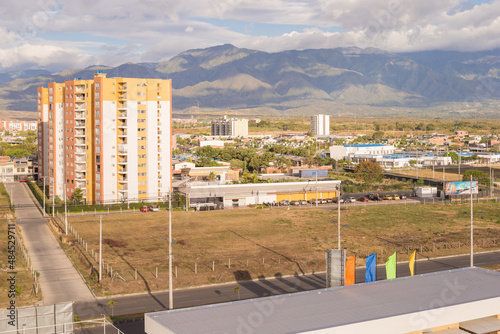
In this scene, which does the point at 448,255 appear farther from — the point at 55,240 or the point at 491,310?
the point at 55,240

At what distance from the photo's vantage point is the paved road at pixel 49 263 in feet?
88.8

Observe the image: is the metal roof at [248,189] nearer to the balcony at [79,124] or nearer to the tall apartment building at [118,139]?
the tall apartment building at [118,139]

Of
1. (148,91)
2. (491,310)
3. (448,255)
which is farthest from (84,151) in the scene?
(491,310)

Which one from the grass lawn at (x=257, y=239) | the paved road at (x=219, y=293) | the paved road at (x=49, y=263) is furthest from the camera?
the grass lawn at (x=257, y=239)

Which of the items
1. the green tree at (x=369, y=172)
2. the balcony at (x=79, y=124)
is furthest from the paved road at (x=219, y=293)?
the green tree at (x=369, y=172)

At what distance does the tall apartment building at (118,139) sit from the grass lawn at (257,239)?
8124mm

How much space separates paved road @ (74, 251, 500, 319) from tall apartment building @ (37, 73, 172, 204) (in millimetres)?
29628

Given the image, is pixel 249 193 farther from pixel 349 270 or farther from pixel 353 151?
pixel 353 151

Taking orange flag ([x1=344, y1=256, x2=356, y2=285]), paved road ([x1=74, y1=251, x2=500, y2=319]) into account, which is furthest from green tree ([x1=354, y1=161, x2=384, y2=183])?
orange flag ([x1=344, y1=256, x2=356, y2=285])

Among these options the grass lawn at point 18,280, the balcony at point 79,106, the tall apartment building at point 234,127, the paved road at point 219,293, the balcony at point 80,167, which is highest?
the tall apartment building at point 234,127

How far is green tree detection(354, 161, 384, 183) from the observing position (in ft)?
249

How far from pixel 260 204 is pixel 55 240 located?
81.9 ft

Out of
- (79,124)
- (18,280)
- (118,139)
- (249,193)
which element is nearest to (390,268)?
(18,280)

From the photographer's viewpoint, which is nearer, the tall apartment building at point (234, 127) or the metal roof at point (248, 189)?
the metal roof at point (248, 189)
